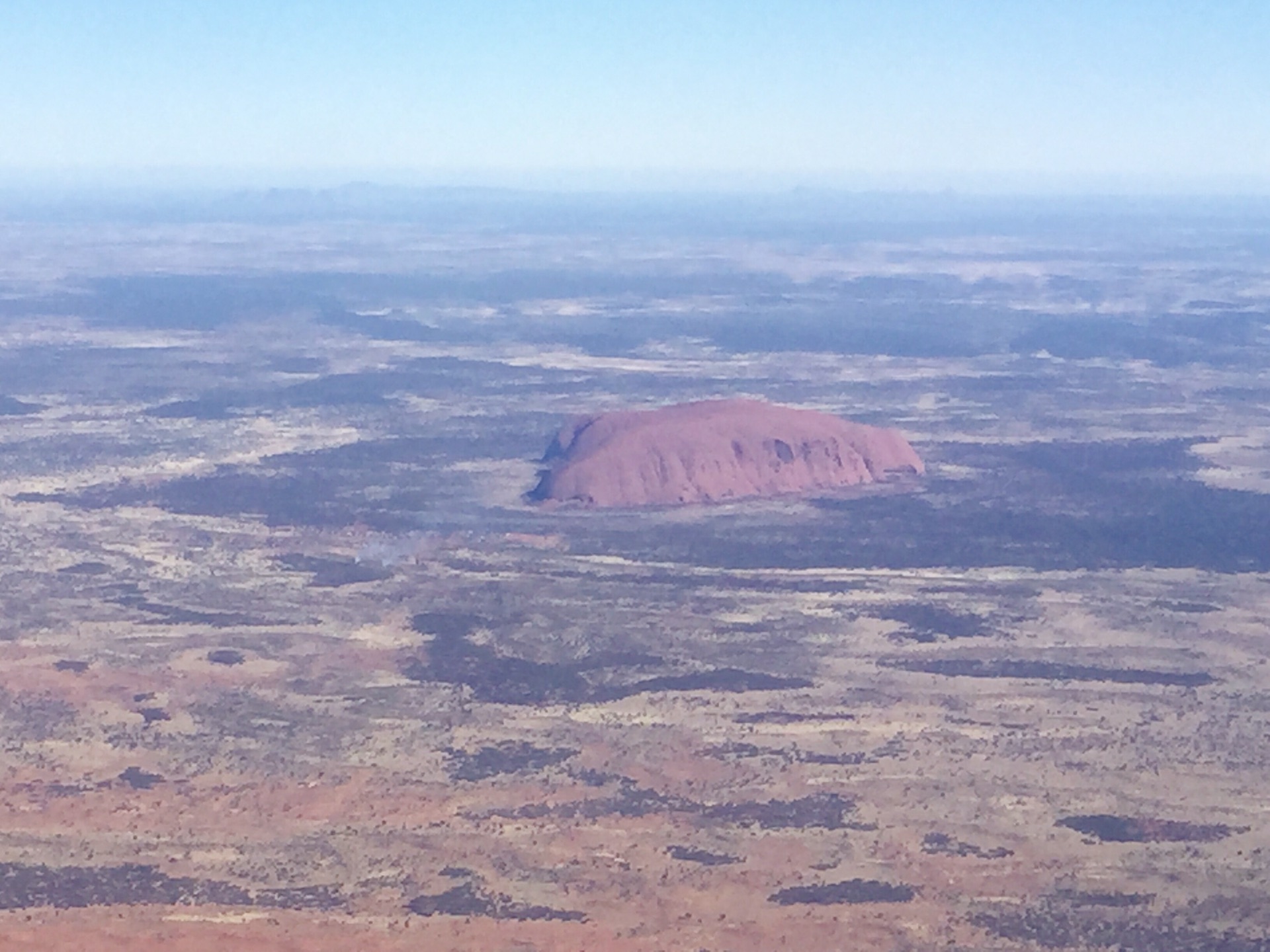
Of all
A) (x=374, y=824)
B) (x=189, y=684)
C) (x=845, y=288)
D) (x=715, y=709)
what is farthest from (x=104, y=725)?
(x=845, y=288)

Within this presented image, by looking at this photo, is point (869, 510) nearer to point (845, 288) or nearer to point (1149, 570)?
point (1149, 570)

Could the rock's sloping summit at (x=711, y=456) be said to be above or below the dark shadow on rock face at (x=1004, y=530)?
above

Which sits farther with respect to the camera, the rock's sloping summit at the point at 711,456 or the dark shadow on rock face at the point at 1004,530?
the rock's sloping summit at the point at 711,456

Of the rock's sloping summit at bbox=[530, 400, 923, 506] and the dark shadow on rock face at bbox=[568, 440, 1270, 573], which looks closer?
the dark shadow on rock face at bbox=[568, 440, 1270, 573]

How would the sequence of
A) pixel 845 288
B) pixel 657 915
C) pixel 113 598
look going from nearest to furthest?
pixel 657 915 < pixel 113 598 < pixel 845 288

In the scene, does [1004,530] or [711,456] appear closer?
[1004,530]

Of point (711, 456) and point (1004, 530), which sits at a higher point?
point (711, 456)

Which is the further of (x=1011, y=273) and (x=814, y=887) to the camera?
(x=1011, y=273)

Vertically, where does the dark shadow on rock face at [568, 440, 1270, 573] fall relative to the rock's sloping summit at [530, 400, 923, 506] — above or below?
below
